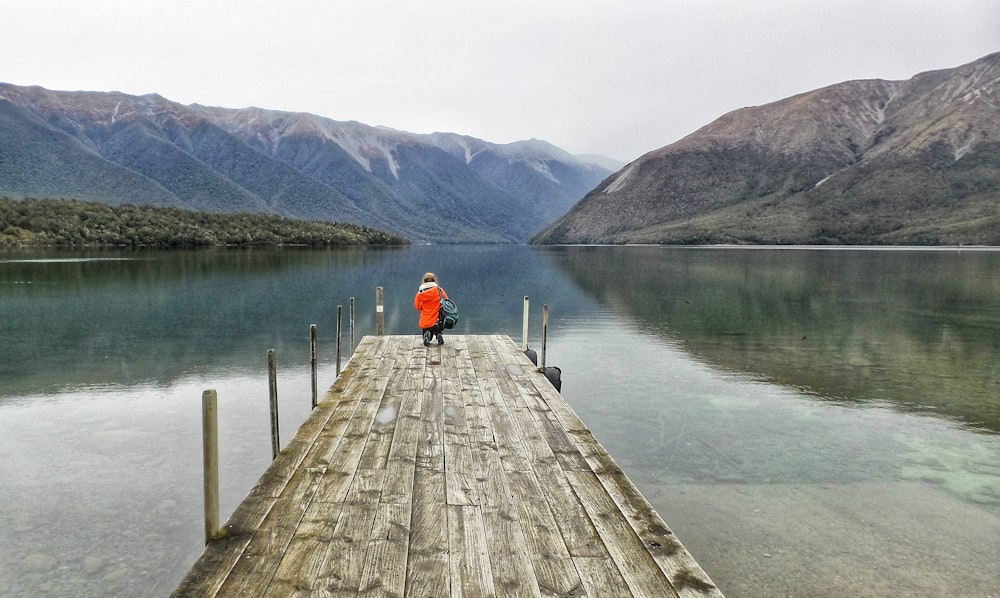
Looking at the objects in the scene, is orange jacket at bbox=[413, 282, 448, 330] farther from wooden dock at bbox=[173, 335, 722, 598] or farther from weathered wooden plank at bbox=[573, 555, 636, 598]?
weathered wooden plank at bbox=[573, 555, 636, 598]

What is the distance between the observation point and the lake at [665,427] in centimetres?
703

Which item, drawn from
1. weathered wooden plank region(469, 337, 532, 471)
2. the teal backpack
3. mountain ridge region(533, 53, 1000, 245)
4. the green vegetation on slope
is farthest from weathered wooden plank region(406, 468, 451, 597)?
mountain ridge region(533, 53, 1000, 245)

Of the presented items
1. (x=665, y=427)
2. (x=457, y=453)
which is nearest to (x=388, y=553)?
(x=457, y=453)

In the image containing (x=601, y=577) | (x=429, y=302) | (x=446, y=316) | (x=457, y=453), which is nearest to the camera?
(x=601, y=577)

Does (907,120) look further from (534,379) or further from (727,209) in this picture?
(534,379)

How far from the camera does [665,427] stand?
39.9 ft

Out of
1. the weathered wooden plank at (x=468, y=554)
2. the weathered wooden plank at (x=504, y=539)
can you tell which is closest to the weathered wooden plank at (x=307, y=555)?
the weathered wooden plank at (x=468, y=554)

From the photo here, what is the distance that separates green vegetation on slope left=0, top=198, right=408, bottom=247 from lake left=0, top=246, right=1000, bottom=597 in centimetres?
6899

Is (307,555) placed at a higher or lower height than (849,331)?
higher

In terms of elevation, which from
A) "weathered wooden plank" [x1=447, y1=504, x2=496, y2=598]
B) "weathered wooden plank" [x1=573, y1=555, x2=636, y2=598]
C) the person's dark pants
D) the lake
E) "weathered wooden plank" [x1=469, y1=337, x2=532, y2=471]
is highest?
the person's dark pants

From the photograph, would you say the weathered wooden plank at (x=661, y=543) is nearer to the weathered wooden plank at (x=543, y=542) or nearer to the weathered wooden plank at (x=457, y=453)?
the weathered wooden plank at (x=543, y=542)

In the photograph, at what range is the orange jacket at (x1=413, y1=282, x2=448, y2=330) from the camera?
14.4m

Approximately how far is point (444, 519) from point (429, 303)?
945cm

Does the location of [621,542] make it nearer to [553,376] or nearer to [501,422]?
[501,422]
